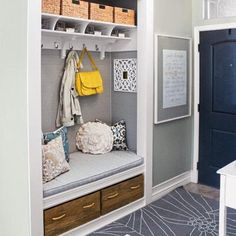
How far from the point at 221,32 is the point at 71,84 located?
1901mm

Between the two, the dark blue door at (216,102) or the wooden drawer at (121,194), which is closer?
the wooden drawer at (121,194)

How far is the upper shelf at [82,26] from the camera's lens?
296cm

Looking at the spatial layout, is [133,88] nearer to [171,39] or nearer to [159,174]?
[171,39]

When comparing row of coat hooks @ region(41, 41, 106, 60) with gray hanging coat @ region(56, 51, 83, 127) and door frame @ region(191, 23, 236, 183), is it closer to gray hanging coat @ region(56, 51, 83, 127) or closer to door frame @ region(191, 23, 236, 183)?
gray hanging coat @ region(56, 51, 83, 127)

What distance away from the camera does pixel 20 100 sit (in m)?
2.50

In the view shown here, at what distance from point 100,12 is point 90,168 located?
1.52m

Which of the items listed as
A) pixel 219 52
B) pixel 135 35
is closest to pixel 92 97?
pixel 135 35

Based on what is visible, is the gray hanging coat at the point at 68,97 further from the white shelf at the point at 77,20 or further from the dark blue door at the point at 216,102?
the dark blue door at the point at 216,102

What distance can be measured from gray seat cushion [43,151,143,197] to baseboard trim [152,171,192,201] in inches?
20.2

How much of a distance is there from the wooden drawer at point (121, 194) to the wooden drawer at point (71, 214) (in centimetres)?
11

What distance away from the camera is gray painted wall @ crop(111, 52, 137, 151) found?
12.3 feet

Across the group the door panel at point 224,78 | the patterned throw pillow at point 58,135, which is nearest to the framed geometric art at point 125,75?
the patterned throw pillow at point 58,135

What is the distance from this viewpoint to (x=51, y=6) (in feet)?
9.41

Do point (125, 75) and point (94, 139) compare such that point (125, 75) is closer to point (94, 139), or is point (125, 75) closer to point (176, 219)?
point (94, 139)
